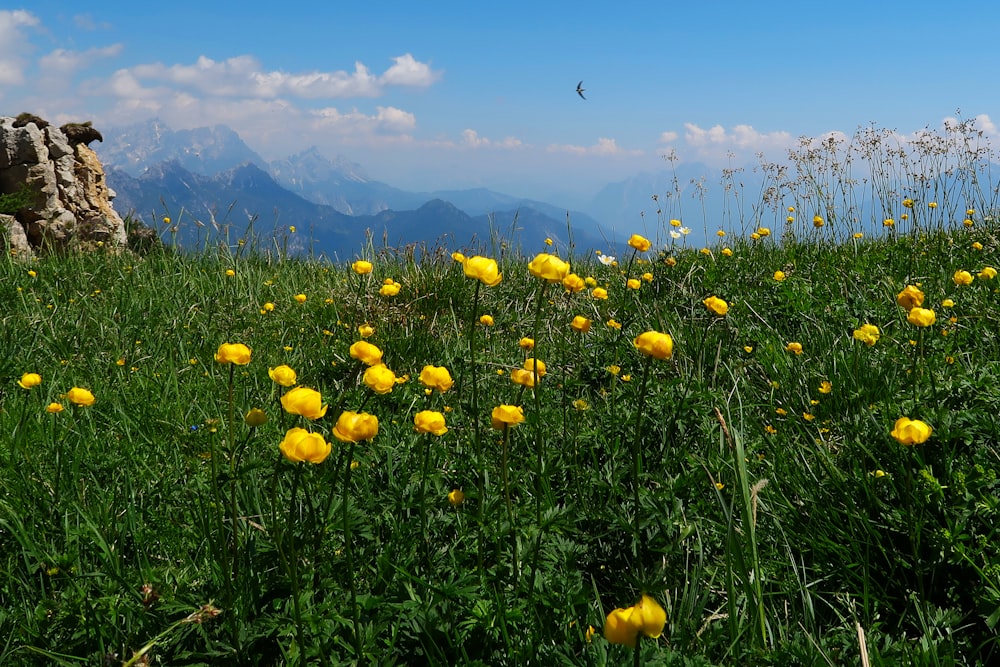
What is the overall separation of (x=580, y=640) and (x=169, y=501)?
51.0 inches

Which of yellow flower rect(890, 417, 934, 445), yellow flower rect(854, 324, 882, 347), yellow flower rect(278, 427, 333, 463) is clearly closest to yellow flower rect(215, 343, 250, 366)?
yellow flower rect(278, 427, 333, 463)

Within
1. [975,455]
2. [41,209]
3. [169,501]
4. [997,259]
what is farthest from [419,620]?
[41,209]

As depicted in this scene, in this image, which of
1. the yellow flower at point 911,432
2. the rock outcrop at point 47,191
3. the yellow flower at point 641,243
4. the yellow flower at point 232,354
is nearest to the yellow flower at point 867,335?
the yellow flower at point 641,243

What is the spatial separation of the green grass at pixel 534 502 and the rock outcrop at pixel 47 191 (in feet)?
14.0

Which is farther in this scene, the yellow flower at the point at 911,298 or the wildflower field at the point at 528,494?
the yellow flower at the point at 911,298

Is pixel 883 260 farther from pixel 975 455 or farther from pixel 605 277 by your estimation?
pixel 975 455

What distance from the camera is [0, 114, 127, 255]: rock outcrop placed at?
23.0 ft

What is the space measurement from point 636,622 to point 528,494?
43.9 inches

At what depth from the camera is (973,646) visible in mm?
1377

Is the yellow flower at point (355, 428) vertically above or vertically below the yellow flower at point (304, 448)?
above

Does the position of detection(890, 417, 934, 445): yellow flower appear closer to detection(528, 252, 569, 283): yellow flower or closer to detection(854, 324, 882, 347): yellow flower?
detection(528, 252, 569, 283): yellow flower

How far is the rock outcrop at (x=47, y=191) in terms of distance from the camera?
23.0ft

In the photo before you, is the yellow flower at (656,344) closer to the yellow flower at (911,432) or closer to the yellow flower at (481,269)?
the yellow flower at (481,269)

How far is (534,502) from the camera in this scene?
1.80m
